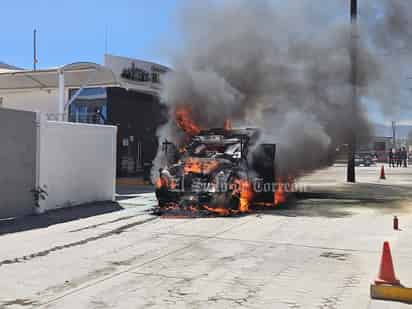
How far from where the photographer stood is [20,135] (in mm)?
9992

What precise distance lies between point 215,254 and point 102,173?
664 cm

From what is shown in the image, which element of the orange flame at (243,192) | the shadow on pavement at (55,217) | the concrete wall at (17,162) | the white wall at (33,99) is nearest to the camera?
the shadow on pavement at (55,217)

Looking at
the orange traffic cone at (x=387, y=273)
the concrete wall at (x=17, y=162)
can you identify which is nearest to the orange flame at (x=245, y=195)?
the concrete wall at (x=17, y=162)

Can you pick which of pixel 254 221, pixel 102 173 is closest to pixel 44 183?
pixel 102 173

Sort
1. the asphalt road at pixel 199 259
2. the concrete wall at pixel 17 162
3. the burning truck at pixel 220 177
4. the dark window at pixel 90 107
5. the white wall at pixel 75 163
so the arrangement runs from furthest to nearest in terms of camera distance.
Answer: the dark window at pixel 90 107
the white wall at pixel 75 163
the burning truck at pixel 220 177
the concrete wall at pixel 17 162
the asphalt road at pixel 199 259

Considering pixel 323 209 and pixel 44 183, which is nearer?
pixel 44 183

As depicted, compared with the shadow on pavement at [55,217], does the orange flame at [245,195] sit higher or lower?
higher

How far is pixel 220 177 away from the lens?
1027cm

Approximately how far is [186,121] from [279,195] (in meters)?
3.59

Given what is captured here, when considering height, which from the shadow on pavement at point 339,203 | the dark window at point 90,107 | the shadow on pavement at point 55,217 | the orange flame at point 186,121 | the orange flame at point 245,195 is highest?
the dark window at point 90,107

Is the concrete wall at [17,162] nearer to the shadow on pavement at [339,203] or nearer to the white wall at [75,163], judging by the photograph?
the white wall at [75,163]

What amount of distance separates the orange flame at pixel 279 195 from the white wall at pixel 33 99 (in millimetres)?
11498

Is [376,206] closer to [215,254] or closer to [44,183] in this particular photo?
[215,254]

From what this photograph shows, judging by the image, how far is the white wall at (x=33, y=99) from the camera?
2095 centimetres
